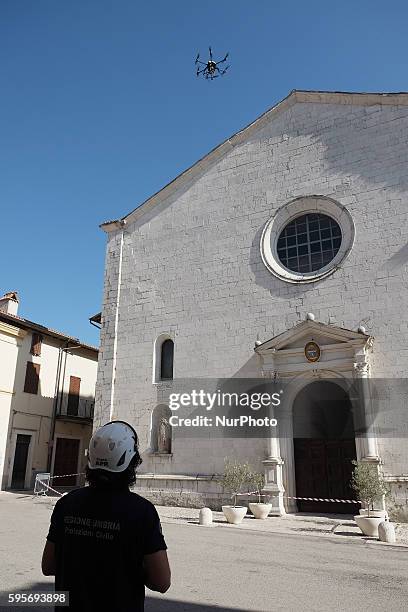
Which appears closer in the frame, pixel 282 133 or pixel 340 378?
pixel 340 378

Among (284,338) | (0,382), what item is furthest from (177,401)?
(0,382)

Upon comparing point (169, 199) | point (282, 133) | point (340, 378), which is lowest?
point (340, 378)

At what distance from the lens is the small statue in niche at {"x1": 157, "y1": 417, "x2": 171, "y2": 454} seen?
1620 cm

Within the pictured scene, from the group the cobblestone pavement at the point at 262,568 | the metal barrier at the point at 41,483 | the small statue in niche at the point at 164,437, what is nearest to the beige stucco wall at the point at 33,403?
the metal barrier at the point at 41,483

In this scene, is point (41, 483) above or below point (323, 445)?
below

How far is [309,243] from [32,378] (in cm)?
1445

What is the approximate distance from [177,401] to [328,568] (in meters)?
9.68

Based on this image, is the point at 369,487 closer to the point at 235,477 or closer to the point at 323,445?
the point at 323,445

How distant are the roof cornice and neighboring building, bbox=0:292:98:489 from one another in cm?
727

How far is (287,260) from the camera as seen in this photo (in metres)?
16.5

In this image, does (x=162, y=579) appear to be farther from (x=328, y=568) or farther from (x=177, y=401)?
(x=177, y=401)

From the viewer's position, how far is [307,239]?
1642 centimetres

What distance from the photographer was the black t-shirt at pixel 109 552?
7.09ft

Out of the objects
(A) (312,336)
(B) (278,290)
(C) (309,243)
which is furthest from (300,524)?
(C) (309,243)
